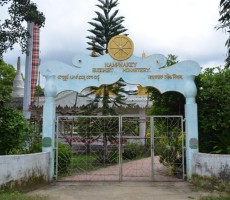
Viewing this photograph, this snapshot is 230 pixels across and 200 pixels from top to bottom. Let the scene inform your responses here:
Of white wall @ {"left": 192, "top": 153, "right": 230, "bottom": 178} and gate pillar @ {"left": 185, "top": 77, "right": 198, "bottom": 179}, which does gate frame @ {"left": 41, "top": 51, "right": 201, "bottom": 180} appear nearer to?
gate pillar @ {"left": 185, "top": 77, "right": 198, "bottom": 179}

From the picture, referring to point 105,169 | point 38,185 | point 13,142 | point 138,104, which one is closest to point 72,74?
point 13,142

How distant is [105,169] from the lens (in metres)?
11.9

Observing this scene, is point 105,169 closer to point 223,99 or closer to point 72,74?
point 72,74

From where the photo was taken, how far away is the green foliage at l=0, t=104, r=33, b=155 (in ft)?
28.9

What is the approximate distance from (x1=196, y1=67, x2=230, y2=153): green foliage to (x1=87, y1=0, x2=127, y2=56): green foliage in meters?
5.35

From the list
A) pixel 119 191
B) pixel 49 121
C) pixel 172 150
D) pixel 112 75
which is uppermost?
pixel 112 75

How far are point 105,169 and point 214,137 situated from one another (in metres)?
3.97

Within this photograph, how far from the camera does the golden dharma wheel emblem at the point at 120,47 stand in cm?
954

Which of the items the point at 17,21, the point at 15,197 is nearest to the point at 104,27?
the point at 17,21

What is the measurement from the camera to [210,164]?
320 inches

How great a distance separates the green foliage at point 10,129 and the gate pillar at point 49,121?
2.01ft

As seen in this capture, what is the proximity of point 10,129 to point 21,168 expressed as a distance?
1439mm

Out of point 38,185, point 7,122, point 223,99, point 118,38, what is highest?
point 118,38

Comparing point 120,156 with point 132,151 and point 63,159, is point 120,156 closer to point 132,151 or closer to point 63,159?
point 63,159
